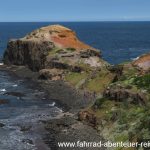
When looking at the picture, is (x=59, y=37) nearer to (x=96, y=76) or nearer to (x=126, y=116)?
(x=96, y=76)

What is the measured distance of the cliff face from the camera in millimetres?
88938

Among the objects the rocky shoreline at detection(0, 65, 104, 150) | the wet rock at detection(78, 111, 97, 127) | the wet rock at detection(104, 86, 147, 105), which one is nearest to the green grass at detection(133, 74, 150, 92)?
the wet rock at detection(104, 86, 147, 105)

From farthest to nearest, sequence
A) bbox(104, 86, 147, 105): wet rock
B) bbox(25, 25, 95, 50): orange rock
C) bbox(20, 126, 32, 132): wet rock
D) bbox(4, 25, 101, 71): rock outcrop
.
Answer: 1. bbox(25, 25, 95, 50): orange rock
2. bbox(4, 25, 101, 71): rock outcrop
3. bbox(20, 126, 32, 132): wet rock
4. bbox(104, 86, 147, 105): wet rock

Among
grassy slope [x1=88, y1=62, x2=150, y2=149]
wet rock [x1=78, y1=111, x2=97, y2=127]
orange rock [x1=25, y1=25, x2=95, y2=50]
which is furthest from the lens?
orange rock [x1=25, y1=25, x2=95, y2=50]

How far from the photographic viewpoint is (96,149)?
50.7 metres

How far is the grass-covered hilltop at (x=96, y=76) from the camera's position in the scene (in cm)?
5581

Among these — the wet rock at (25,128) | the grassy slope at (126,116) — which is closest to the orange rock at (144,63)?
the grassy slope at (126,116)

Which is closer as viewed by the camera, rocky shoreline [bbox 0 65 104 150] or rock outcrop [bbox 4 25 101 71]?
rocky shoreline [bbox 0 65 104 150]

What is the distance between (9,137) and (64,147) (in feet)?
27.0

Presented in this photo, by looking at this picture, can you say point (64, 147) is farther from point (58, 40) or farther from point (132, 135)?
point (58, 40)

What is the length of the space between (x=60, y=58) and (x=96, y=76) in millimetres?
18167

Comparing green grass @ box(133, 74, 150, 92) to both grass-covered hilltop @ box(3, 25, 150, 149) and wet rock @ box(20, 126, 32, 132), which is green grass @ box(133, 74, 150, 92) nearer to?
grass-covered hilltop @ box(3, 25, 150, 149)

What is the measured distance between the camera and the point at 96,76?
285 ft

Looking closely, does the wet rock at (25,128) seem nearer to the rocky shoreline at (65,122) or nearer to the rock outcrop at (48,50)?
the rocky shoreline at (65,122)
